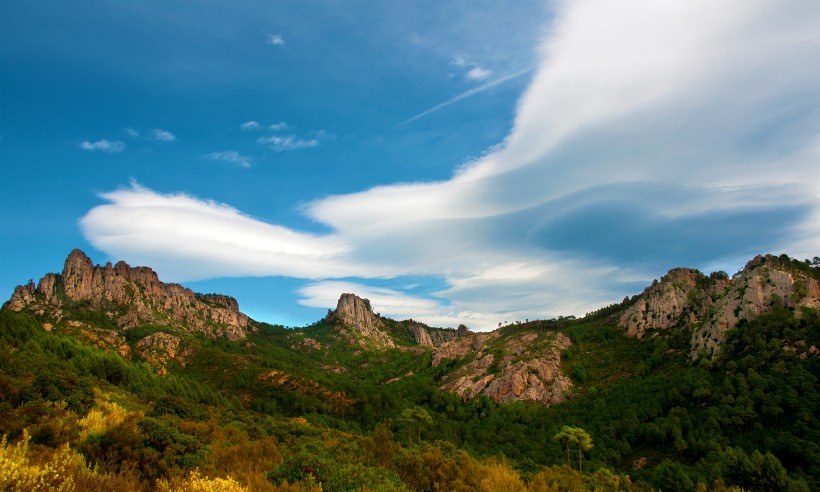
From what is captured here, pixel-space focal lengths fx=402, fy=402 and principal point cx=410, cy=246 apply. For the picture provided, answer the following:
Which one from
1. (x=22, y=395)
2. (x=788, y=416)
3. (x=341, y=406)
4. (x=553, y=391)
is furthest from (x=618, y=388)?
(x=22, y=395)

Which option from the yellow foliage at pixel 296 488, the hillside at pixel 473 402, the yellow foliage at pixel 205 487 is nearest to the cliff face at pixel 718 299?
the hillside at pixel 473 402

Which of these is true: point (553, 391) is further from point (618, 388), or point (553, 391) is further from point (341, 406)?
point (341, 406)

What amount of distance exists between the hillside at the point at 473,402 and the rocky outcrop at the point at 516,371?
2.57 ft

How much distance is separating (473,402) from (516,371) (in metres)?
19.2

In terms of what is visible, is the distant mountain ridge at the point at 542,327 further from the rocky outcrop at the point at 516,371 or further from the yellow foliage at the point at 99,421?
the yellow foliage at the point at 99,421

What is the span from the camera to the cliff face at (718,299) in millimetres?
105062

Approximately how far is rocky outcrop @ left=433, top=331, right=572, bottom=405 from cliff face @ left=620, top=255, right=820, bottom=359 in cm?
3489

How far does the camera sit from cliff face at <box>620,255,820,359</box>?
105062 mm

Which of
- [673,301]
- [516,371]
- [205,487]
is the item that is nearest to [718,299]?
[673,301]

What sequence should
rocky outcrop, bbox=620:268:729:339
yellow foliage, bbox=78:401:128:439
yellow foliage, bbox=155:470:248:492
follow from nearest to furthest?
1. yellow foliage, bbox=155:470:248:492
2. yellow foliage, bbox=78:401:128:439
3. rocky outcrop, bbox=620:268:729:339

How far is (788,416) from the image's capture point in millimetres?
71750

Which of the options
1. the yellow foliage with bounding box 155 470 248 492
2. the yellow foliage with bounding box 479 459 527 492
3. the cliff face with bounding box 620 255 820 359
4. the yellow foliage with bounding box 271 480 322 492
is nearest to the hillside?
the yellow foliage with bounding box 479 459 527 492

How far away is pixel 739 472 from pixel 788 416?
4342 cm

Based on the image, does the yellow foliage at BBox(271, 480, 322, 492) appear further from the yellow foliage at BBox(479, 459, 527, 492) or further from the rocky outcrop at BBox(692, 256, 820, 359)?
the rocky outcrop at BBox(692, 256, 820, 359)
